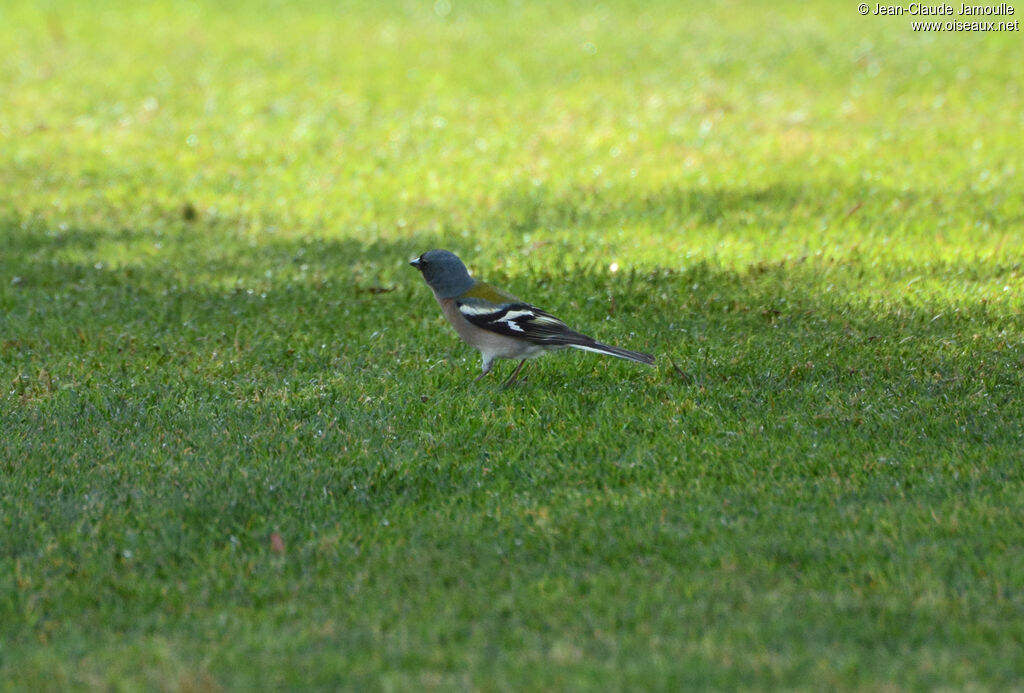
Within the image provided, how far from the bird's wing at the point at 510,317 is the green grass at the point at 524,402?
19.0 inches

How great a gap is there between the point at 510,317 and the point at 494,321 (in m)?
0.11

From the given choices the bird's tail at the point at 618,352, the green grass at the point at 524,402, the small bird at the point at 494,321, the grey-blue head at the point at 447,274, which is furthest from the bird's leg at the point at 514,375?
the bird's tail at the point at 618,352

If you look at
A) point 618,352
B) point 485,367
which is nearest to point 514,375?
point 485,367

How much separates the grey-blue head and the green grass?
607mm

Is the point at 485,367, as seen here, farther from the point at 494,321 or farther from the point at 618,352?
the point at 618,352

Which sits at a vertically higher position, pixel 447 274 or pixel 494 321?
pixel 447 274

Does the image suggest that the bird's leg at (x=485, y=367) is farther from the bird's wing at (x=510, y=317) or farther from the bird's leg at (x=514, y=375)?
the bird's wing at (x=510, y=317)

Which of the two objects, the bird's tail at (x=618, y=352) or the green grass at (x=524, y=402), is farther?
the bird's tail at (x=618, y=352)

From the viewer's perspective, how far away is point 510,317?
7770mm

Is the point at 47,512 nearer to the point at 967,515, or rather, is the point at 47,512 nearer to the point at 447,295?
the point at 447,295

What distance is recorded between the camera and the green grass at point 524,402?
4.98 metres

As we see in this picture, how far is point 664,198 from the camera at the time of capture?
513 inches

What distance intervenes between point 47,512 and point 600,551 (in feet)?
9.62

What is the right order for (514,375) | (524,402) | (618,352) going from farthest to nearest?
(514,375) < (524,402) < (618,352)
